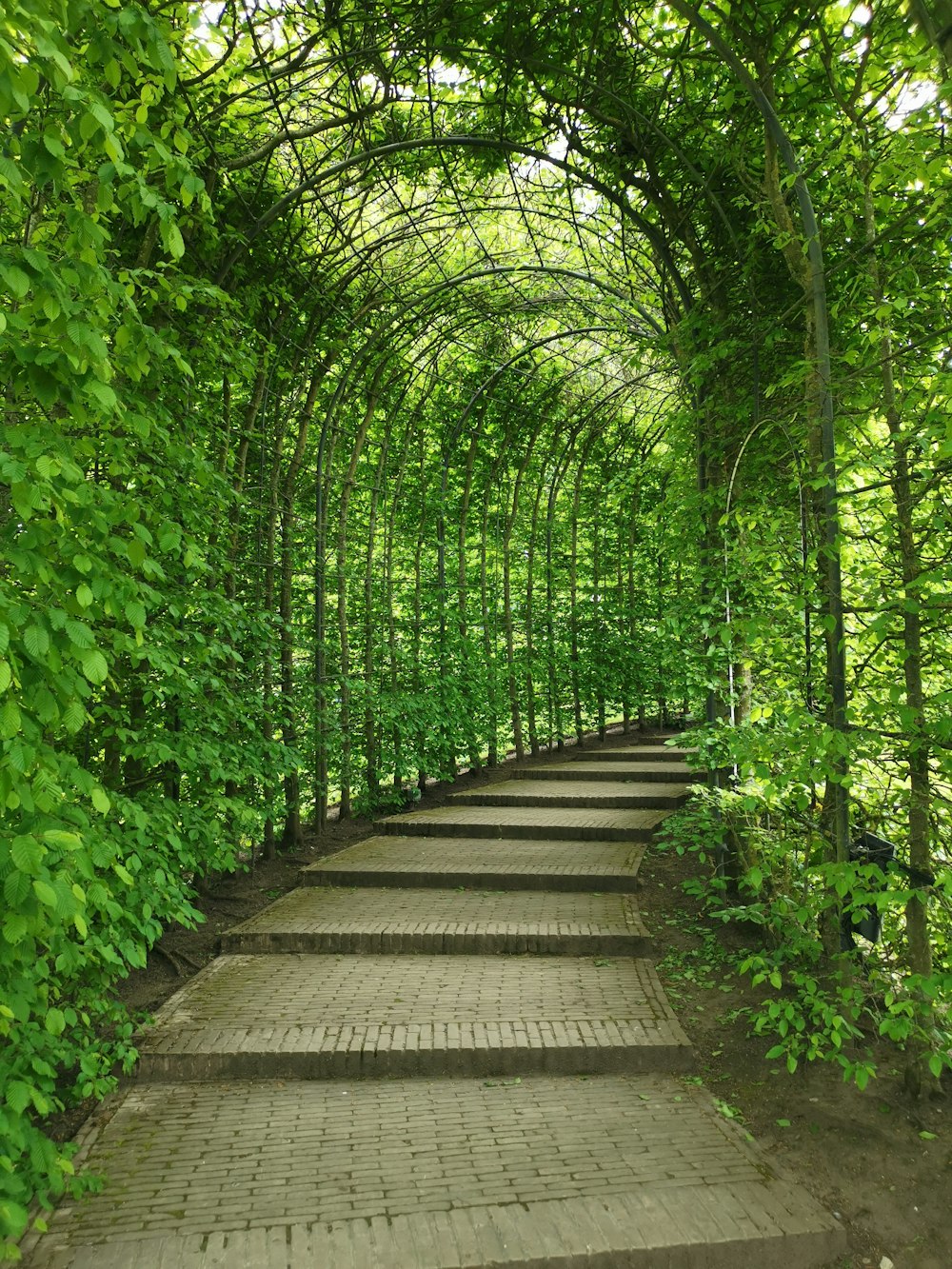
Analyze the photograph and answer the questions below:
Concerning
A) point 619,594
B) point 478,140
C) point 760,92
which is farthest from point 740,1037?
point 619,594

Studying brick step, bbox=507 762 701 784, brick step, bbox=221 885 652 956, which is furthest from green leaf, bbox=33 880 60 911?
brick step, bbox=507 762 701 784

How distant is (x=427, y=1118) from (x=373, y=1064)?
0.48 m

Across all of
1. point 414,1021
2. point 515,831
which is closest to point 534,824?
Result: point 515,831

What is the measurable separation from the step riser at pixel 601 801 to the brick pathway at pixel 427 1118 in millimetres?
2913

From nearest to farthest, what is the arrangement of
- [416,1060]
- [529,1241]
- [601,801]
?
[529,1241], [416,1060], [601,801]

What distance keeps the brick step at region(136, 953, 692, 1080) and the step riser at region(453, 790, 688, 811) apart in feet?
12.8

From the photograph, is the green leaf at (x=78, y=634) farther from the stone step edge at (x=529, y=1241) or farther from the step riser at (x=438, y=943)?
the step riser at (x=438, y=943)

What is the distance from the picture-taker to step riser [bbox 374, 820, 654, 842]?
7.64 meters

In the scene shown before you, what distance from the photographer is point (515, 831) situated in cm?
784

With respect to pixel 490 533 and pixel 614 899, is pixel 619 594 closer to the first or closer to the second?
pixel 490 533

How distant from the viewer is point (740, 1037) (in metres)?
4.02

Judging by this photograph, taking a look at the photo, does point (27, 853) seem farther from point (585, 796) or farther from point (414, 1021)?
point (585, 796)

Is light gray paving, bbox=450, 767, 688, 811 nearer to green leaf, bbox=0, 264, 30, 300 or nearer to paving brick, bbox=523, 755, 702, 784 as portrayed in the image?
paving brick, bbox=523, 755, 702, 784

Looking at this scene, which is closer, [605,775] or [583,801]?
[583,801]
